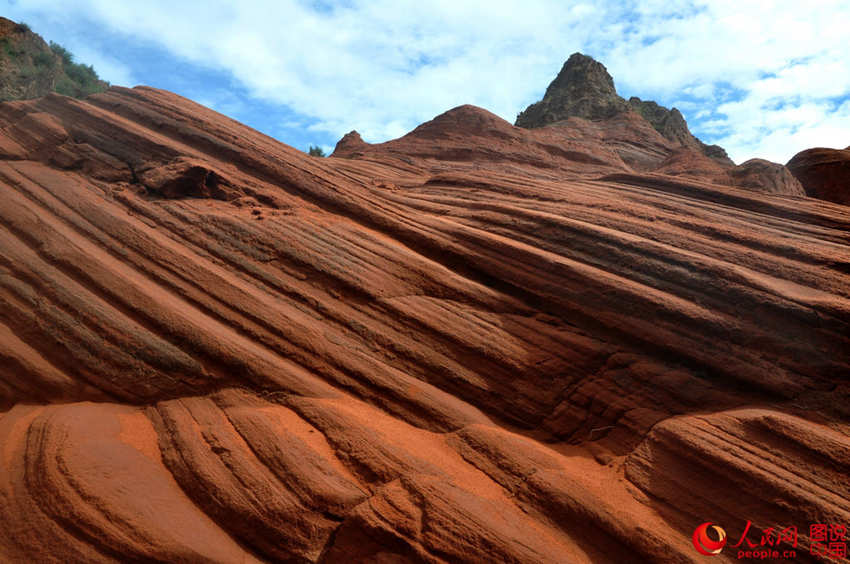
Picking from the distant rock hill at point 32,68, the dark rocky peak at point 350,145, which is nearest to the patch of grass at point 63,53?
the distant rock hill at point 32,68

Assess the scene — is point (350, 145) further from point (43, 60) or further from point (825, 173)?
point (43, 60)

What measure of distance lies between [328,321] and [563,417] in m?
4.42

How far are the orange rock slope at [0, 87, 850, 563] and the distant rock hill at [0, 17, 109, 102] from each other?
92.4 feet

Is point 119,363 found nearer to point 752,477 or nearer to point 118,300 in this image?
point 118,300

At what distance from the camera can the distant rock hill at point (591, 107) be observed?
31.3 meters

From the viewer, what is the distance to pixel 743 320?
6562 millimetres

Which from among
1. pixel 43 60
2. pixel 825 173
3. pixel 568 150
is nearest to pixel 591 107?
pixel 568 150

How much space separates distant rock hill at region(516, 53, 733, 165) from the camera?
31.3 meters

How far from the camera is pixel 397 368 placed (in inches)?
266

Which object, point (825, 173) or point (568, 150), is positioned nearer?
point (825, 173)

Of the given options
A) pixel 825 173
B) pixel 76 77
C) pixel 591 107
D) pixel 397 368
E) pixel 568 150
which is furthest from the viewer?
pixel 76 77

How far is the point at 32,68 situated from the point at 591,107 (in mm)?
43962

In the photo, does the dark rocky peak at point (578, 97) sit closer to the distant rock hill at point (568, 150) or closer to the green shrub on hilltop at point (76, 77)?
the distant rock hill at point (568, 150)

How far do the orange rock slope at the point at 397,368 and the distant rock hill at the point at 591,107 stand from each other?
2446 cm
